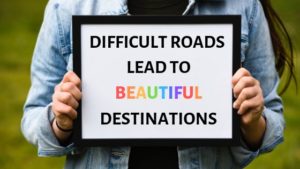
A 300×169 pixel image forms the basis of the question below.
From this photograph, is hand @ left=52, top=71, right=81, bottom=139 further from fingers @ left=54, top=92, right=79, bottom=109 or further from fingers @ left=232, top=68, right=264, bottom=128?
fingers @ left=232, top=68, right=264, bottom=128

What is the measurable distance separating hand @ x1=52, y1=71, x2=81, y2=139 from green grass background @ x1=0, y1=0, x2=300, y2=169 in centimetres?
360

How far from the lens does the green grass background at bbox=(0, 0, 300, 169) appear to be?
6.32 m

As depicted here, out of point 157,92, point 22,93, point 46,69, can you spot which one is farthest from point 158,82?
point 22,93

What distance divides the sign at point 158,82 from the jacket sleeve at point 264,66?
0.23 metres

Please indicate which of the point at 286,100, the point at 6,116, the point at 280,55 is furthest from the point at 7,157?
the point at 280,55

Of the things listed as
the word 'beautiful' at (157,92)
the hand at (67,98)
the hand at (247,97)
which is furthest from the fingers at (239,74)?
the hand at (67,98)

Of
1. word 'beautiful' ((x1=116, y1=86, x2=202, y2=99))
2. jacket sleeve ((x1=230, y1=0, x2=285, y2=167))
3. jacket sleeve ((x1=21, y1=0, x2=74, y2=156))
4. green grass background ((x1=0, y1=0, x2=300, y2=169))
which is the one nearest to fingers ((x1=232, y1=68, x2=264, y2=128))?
word 'beautiful' ((x1=116, y1=86, x2=202, y2=99))

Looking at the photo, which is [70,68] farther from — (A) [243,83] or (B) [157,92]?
(A) [243,83]

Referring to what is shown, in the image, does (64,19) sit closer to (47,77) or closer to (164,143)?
(47,77)

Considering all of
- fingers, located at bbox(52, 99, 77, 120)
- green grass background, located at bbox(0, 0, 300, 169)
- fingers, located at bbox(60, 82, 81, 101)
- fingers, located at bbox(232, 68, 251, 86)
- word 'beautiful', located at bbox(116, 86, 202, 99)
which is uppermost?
fingers, located at bbox(232, 68, 251, 86)

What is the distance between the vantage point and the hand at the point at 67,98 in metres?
2.54

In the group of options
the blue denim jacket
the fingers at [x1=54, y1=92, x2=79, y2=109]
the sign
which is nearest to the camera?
the fingers at [x1=54, y1=92, x2=79, y2=109]

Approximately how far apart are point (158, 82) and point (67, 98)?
274 mm

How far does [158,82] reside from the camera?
2654 mm
